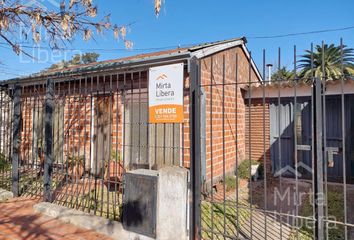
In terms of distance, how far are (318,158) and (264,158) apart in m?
0.56

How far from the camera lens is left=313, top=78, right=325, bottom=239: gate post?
284 cm

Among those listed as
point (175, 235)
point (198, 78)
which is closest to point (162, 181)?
point (175, 235)

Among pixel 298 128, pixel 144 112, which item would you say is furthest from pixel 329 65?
pixel 144 112

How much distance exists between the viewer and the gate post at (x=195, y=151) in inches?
139

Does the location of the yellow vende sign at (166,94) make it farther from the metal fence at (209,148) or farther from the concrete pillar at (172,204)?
the concrete pillar at (172,204)

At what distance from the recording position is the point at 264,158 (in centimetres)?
323

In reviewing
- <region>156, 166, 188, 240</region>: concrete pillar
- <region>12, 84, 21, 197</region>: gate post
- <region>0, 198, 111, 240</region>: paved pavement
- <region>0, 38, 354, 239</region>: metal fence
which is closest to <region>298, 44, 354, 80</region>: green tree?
<region>0, 38, 354, 239</region>: metal fence

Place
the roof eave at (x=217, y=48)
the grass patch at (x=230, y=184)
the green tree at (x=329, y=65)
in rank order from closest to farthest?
the green tree at (x=329, y=65) → the roof eave at (x=217, y=48) → the grass patch at (x=230, y=184)

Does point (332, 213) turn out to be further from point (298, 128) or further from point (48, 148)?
point (48, 148)

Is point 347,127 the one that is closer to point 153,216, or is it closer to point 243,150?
point 243,150

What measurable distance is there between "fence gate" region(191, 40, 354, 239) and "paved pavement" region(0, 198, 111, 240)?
1727mm

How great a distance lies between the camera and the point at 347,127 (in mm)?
8500

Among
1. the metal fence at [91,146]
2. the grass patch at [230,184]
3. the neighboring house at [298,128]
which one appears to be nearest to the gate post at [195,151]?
the metal fence at [91,146]

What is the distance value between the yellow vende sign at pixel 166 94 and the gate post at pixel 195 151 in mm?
160
